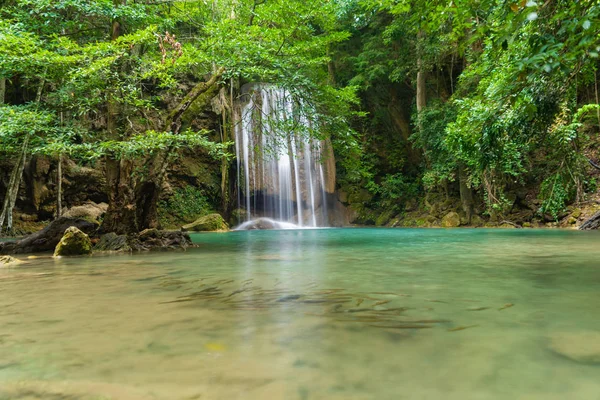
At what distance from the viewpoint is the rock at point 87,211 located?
14.7 m

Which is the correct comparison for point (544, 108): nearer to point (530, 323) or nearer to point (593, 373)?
point (530, 323)

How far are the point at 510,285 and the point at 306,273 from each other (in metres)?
1.94

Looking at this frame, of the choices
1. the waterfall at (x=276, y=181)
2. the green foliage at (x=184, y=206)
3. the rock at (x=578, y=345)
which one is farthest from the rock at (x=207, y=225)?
the rock at (x=578, y=345)

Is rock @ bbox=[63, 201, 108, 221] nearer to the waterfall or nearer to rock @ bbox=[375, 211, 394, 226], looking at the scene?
the waterfall

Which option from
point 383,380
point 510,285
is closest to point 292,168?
point 510,285

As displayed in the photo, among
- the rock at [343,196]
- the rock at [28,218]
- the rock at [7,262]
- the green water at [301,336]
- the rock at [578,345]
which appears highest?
the rock at [343,196]

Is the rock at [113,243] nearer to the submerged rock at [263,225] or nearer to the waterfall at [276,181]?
the submerged rock at [263,225]

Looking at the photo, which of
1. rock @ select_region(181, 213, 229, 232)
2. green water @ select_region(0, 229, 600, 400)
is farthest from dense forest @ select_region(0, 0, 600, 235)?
rock @ select_region(181, 213, 229, 232)

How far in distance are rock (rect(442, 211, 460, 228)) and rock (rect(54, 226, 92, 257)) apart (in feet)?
46.5

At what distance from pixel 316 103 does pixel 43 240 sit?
21.7 feet

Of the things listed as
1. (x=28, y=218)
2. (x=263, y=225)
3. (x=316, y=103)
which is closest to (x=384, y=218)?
(x=263, y=225)

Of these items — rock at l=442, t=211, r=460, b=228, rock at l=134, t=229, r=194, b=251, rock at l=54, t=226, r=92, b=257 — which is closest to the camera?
rock at l=54, t=226, r=92, b=257

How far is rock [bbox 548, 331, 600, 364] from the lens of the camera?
1530 millimetres

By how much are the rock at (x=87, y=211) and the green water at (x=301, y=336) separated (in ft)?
40.3
